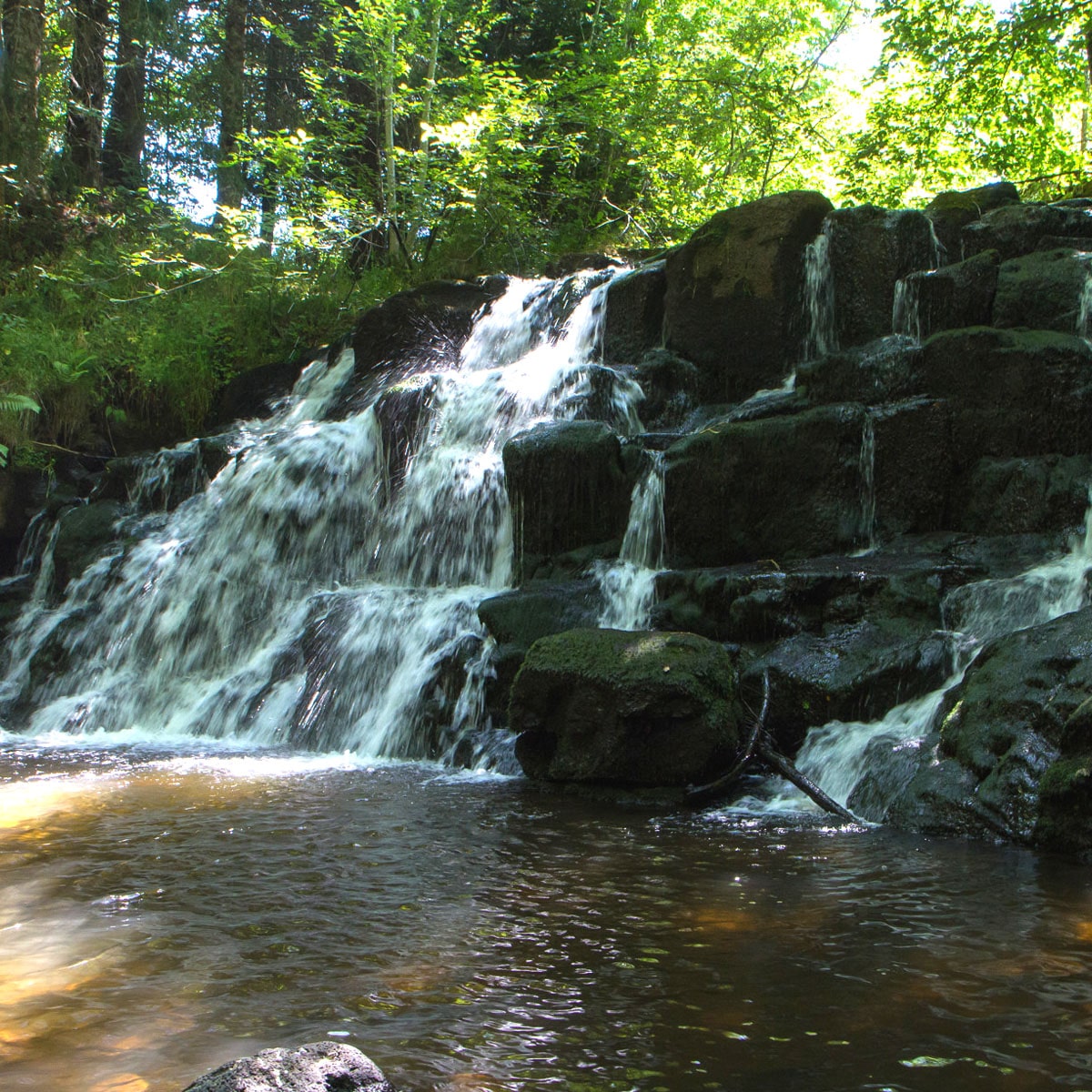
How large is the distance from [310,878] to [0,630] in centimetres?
870

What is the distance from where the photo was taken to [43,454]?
1401 cm

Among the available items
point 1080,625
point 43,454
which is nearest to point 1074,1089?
point 1080,625

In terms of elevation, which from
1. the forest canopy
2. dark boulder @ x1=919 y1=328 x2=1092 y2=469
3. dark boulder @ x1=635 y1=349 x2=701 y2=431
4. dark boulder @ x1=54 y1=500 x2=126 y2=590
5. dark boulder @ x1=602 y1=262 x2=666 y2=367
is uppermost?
the forest canopy

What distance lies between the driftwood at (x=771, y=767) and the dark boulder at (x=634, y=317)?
21.4 feet

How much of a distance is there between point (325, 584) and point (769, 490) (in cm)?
473

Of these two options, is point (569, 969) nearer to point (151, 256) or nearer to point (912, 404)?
point (912, 404)

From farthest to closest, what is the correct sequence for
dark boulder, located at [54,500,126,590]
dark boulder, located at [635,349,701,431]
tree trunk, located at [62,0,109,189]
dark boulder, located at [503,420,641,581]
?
1. tree trunk, located at [62,0,109,189]
2. dark boulder, located at [54,500,126,590]
3. dark boulder, located at [635,349,701,431]
4. dark boulder, located at [503,420,641,581]

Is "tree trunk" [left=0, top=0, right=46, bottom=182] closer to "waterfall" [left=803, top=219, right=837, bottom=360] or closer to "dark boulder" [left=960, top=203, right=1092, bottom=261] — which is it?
"waterfall" [left=803, top=219, right=837, bottom=360]

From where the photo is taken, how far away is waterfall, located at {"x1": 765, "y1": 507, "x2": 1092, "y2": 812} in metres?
6.39

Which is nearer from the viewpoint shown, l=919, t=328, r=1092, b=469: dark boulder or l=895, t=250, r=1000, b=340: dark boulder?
l=919, t=328, r=1092, b=469: dark boulder

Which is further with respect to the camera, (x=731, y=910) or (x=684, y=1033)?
(x=731, y=910)

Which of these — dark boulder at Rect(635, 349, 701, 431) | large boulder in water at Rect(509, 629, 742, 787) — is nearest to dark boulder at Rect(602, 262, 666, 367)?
dark boulder at Rect(635, 349, 701, 431)

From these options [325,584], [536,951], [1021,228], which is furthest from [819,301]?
[536,951]

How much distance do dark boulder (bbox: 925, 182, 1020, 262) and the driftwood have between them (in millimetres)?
6565
